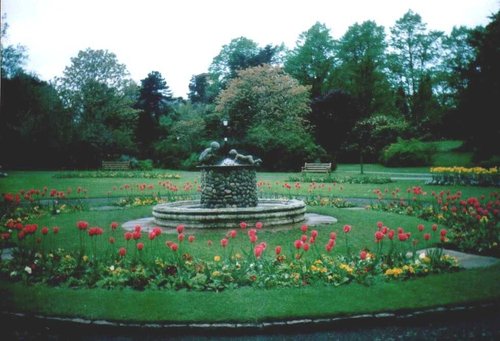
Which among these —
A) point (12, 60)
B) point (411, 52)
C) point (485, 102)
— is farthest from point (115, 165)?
point (411, 52)

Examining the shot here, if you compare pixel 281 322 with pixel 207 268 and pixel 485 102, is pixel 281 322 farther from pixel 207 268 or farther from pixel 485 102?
pixel 485 102

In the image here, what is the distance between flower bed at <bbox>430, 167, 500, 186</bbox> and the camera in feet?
54.1

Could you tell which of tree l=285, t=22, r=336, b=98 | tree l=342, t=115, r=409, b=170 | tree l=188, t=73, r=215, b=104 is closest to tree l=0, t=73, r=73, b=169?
tree l=342, t=115, r=409, b=170

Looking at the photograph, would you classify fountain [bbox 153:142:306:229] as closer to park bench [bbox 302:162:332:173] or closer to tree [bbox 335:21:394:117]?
park bench [bbox 302:162:332:173]

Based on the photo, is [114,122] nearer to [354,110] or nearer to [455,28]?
[354,110]

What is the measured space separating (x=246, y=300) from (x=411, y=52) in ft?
132

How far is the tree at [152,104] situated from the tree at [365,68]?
24050mm

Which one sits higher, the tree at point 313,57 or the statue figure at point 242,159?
the tree at point 313,57

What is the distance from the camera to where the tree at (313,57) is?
171 ft

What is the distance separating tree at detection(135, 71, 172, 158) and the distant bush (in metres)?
28.5

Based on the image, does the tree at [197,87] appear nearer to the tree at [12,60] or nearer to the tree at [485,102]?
the tree at [485,102]

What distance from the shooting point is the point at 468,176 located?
17844mm

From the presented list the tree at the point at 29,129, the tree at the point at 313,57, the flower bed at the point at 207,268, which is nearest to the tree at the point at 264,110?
the tree at the point at 313,57

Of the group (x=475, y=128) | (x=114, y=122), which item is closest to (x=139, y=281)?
(x=475, y=128)
